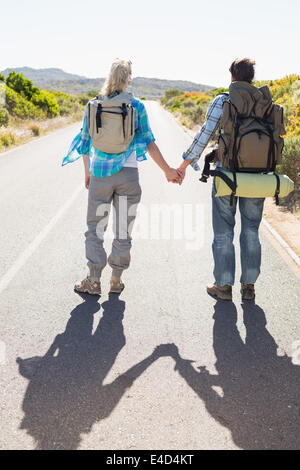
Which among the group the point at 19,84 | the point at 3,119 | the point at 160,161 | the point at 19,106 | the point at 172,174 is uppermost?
the point at 19,84

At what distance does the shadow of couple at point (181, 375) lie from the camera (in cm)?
274

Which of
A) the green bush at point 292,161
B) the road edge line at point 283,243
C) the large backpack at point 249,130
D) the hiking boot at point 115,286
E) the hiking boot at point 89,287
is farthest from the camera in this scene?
the green bush at point 292,161

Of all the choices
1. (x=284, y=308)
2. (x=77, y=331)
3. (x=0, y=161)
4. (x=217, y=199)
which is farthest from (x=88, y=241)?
(x=0, y=161)

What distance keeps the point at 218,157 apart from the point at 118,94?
105 cm

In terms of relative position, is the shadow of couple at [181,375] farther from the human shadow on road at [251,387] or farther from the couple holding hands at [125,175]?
the couple holding hands at [125,175]

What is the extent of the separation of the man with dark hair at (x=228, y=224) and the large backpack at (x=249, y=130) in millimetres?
120

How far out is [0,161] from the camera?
14.2m

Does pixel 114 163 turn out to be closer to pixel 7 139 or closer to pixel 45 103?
pixel 7 139

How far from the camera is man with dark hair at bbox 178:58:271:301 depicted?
4.03 m

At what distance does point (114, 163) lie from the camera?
415 cm

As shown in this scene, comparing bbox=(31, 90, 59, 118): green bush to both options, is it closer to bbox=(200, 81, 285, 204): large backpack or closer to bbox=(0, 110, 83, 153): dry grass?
bbox=(0, 110, 83, 153): dry grass

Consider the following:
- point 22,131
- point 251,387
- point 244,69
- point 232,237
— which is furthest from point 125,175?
point 22,131

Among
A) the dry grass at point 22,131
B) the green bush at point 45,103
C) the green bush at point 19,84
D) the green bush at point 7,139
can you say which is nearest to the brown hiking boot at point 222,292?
the dry grass at point 22,131

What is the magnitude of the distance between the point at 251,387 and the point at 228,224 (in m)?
1.66
